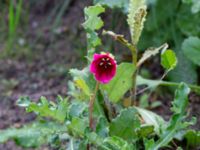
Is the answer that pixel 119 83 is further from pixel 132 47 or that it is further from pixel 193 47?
pixel 193 47

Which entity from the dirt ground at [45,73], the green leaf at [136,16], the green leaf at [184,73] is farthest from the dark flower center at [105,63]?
the green leaf at [184,73]

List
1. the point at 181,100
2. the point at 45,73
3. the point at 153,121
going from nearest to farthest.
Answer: the point at 181,100
the point at 153,121
the point at 45,73

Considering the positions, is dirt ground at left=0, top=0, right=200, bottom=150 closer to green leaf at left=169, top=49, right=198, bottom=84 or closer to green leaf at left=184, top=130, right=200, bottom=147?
green leaf at left=169, top=49, right=198, bottom=84

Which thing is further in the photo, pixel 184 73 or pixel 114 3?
pixel 184 73

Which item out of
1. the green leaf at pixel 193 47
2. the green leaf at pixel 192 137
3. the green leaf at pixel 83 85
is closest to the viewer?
the green leaf at pixel 83 85

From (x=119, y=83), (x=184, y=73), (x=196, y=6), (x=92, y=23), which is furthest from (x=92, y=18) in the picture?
(x=184, y=73)

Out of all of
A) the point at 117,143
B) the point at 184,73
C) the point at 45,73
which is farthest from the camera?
→ the point at 45,73

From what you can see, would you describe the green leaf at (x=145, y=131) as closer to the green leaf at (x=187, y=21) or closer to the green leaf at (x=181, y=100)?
the green leaf at (x=181, y=100)
